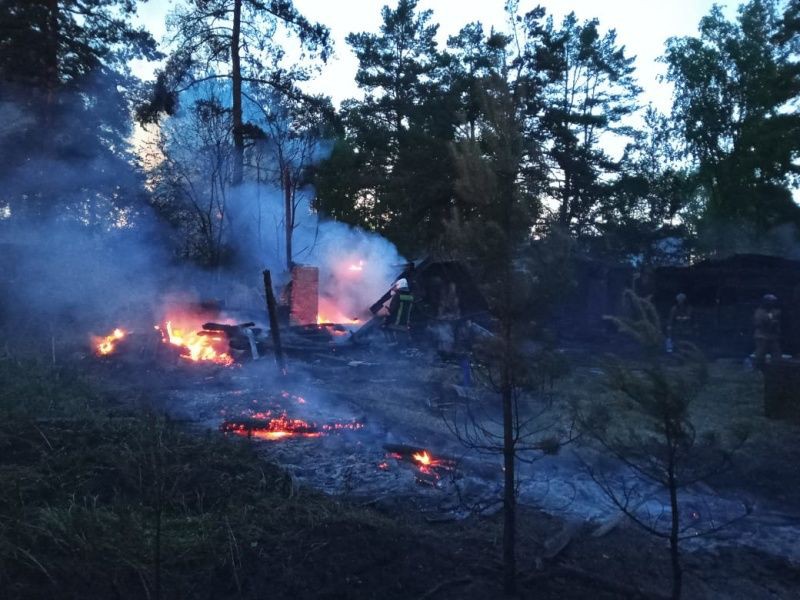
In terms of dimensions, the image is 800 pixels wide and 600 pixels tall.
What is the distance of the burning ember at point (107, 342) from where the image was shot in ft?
46.8

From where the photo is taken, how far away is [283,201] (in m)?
28.3

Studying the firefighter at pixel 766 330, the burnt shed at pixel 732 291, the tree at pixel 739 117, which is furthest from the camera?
the tree at pixel 739 117

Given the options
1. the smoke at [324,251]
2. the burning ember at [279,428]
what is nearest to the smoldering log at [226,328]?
the smoke at [324,251]

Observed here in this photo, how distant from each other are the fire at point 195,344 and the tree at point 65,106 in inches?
306

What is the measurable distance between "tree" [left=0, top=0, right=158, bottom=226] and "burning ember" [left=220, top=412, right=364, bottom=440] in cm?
1530

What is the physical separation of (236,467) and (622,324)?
4608 mm

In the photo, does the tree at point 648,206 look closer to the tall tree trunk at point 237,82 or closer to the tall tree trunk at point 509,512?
the tall tree trunk at point 237,82

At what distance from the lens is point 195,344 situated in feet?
53.2

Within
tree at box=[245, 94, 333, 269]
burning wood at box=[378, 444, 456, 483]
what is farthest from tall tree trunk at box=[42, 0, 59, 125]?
burning wood at box=[378, 444, 456, 483]

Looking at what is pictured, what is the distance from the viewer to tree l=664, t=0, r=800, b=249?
1212 inches

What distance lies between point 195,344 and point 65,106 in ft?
35.2

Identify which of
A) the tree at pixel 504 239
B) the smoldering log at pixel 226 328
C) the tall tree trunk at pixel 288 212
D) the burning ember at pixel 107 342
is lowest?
the burning ember at pixel 107 342

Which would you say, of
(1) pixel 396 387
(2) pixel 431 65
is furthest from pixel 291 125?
(1) pixel 396 387

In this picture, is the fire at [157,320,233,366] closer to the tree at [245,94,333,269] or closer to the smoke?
the smoke
